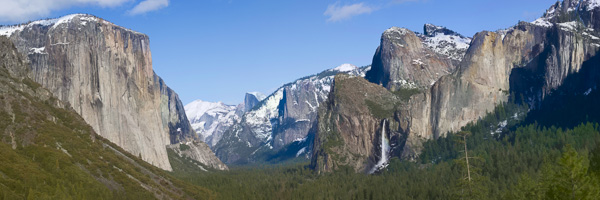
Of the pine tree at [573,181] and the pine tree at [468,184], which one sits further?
the pine tree at [468,184]

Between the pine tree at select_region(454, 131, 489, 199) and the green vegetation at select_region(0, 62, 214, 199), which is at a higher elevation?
the green vegetation at select_region(0, 62, 214, 199)

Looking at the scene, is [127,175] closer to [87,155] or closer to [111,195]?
[87,155]

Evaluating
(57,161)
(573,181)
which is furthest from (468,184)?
(57,161)

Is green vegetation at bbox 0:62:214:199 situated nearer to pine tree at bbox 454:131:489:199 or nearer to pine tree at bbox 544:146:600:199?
pine tree at bbox 454:131:489:199

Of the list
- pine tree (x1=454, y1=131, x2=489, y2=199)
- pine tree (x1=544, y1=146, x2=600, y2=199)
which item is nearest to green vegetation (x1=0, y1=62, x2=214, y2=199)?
pine tree (x1=454, y1=131, x2=489, y2=199)

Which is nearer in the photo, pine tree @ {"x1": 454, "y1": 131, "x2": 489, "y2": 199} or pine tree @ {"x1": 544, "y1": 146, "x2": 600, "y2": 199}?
pine tree @ {"x1": 544, "y1": 146, "x2": 600, "y2": 199}

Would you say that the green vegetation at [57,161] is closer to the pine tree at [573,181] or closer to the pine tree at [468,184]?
the pine tree at [468,184]

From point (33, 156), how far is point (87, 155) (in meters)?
24.6

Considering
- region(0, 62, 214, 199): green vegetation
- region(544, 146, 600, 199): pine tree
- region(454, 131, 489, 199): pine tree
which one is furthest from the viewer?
region(0, 62, 214, 199): green vegetation

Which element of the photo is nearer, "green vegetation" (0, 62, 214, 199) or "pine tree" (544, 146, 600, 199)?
"pine tree" (544, 146, 600, 199)

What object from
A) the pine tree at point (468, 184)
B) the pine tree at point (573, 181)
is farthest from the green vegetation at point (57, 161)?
the pine tree at point (573, 181)

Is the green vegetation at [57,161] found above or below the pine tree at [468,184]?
above

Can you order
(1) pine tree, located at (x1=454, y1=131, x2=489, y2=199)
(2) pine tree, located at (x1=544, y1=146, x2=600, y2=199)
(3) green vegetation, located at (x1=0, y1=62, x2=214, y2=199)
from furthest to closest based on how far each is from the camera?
1. (3) green vegetation, located at (x1=0, y1=62, x2=214, y2=199)
2. (1) pine tree, located at (x1=454, y1=131, x2=489, y2=199)
3. (2) pine tree, located at (x1=544, y1=146, x2=600, y2=199)

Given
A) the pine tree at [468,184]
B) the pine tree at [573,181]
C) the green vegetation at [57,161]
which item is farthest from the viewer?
the green vegetation at [57,161]
